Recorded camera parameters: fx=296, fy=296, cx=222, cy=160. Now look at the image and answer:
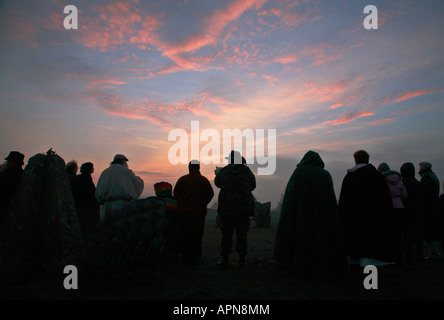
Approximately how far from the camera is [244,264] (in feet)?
22.2

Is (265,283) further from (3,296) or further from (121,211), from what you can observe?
(3,296)

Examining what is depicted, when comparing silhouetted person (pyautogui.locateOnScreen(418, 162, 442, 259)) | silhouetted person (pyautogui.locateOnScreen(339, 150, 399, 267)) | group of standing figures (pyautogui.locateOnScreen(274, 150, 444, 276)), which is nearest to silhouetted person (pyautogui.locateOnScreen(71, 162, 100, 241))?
group of standing figures (pyautogui.locateOnScreen(274, 150, 444, 276))

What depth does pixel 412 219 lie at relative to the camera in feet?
23.8

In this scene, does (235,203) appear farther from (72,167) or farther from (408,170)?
(408,170)

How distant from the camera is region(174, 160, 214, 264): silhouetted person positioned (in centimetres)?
670

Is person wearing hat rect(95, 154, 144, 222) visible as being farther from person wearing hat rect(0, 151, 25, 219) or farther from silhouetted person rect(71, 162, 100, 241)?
person wearing hat rect(0, 151, 25, 219)

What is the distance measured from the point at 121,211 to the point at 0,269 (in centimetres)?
208

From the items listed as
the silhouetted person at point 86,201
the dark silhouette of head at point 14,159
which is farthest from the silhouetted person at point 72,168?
the dark silhouette of head at point 14,159

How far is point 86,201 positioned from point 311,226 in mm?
5001

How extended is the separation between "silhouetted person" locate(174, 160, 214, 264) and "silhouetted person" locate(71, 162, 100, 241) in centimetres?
192

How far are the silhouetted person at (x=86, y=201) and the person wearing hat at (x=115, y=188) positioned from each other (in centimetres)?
62

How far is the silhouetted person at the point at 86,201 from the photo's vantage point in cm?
676
